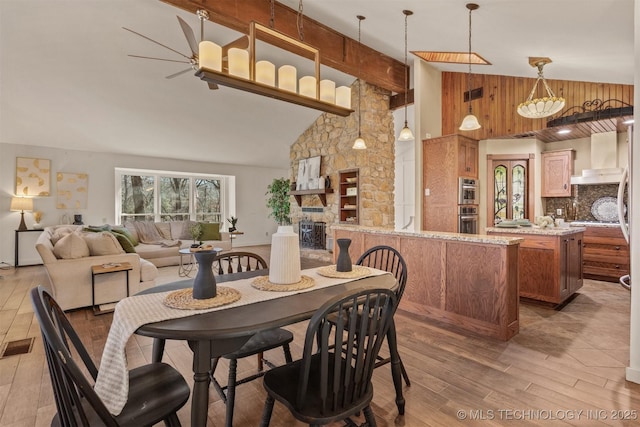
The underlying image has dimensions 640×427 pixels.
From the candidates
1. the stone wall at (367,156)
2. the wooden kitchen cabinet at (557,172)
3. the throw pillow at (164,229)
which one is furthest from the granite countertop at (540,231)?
the throw pillow at (164,229)

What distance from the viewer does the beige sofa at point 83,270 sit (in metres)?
3.48

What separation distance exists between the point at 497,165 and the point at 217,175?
669cm

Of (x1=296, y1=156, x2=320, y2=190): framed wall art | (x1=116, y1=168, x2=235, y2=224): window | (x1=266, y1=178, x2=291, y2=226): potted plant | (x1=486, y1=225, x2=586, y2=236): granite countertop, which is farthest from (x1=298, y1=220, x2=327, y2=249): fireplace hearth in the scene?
(x1=486, y1=225, x2=586, y2=236): granite countertop

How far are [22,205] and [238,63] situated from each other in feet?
20.6

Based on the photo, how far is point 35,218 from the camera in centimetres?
627

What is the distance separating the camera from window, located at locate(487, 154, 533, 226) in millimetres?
5922

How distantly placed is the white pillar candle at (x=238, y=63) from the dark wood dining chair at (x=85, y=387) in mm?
1559

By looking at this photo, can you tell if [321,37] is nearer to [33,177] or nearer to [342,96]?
[342,96]

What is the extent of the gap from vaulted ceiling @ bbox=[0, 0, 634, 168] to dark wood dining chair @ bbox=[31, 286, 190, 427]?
3.43 m

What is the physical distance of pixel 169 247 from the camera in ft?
20.7

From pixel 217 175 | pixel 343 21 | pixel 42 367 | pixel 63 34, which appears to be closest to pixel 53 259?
pixel 42 367

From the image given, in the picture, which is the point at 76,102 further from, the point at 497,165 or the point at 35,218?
the point at 497,165

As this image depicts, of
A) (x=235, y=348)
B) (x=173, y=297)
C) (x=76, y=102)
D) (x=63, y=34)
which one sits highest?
(x=63, y=34)

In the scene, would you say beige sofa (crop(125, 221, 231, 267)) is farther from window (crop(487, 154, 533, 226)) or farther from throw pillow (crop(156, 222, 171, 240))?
window (crop(487, 154, 533, 226))
